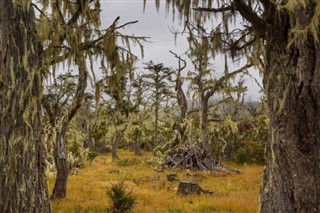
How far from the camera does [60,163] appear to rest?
→ 1069 centimetres

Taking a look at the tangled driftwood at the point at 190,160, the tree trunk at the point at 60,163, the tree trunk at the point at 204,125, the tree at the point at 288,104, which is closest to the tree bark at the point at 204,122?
the tree trunk at the point at 204,125

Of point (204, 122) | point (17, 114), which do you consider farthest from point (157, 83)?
point (17, 114)

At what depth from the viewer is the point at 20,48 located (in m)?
5.53

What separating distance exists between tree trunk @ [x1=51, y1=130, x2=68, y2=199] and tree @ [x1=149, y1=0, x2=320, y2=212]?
7092 mm

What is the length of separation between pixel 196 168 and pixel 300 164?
1630 centimetres

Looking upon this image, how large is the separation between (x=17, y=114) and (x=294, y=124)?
13.9 ft

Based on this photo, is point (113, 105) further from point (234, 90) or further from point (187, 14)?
point (187, 14)

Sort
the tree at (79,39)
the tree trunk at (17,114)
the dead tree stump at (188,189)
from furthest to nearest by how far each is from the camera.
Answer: the dead tree stump at (188,189), the tree at (79,39), the tree trunk at (17,114)

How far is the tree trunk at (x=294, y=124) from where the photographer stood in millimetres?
4312

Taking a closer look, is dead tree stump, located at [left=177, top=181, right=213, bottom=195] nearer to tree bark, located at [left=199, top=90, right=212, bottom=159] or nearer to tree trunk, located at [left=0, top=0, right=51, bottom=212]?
tree trunk, located at [left=0, top=0, right=51, bottom=212]

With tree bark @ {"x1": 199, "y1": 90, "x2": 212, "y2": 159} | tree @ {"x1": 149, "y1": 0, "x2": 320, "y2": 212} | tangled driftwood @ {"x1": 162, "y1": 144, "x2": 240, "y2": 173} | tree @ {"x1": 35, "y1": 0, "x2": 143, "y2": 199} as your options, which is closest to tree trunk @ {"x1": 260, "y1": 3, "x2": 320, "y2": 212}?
tree @ {"x1": 149, "y1": 0, "x2": 320, "y2": 212}

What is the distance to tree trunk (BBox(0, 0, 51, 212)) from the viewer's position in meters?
5.44

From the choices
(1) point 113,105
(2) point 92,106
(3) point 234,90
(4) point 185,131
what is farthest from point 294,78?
(2) point 92,106

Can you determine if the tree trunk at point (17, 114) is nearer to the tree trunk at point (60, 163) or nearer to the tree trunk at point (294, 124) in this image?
the tree trunk at point (294, 124)
